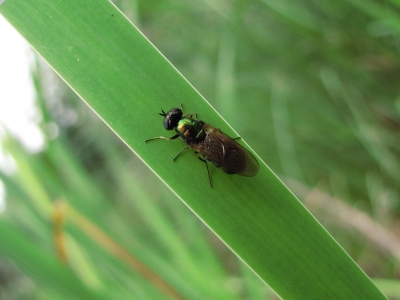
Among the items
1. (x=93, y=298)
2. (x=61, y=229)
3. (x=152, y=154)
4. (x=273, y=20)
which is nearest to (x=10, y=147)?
(x=61, y=229)

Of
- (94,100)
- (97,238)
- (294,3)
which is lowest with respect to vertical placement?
(97,238)

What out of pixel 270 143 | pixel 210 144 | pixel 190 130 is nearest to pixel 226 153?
pixel 210 144

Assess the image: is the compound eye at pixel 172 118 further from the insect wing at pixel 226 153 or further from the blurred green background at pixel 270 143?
the blurred green background at pixel 270 143

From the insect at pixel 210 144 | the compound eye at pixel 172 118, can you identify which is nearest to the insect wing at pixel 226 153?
the insect at pixel 210 144

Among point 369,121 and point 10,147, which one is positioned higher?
point 10,147

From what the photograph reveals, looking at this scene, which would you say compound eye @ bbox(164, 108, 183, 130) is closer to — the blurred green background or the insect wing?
the insect wing

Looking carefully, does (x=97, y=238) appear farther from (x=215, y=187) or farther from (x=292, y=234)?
(x=292, y=234)

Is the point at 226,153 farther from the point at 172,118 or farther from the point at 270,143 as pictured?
the point at 270,143
